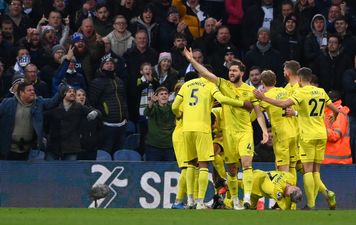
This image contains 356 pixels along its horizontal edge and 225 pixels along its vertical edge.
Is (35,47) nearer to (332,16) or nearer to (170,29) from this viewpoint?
(170,29)

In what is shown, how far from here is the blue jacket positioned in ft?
80.0

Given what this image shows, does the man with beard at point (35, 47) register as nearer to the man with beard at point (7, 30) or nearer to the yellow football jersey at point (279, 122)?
the man with beard at point (7, 30)

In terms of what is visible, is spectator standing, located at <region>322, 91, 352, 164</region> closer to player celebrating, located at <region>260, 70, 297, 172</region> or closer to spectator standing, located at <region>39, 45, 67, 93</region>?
player celebrating, located at <region>260, 70, 297, 172</region>

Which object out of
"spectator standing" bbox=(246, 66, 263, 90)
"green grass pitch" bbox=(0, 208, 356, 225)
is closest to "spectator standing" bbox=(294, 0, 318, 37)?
"spectator standing" bbox=(246, 66, 263, 90)

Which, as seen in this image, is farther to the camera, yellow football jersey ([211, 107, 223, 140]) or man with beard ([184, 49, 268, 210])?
yellow football jersey ([211, 107, 223, 140])

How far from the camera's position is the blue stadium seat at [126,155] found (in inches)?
1013

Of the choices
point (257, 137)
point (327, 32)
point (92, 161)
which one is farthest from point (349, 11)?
point (92, 161)

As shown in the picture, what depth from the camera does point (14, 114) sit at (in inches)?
965

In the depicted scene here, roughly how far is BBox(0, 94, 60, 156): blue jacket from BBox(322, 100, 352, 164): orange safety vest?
4.94 metres

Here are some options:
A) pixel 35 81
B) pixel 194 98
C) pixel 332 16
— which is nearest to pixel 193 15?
pixel 332 16

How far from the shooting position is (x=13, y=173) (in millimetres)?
24578

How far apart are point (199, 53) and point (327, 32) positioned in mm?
3420

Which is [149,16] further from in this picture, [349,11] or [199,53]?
[349,11]

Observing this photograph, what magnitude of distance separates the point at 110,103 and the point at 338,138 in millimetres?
4398
